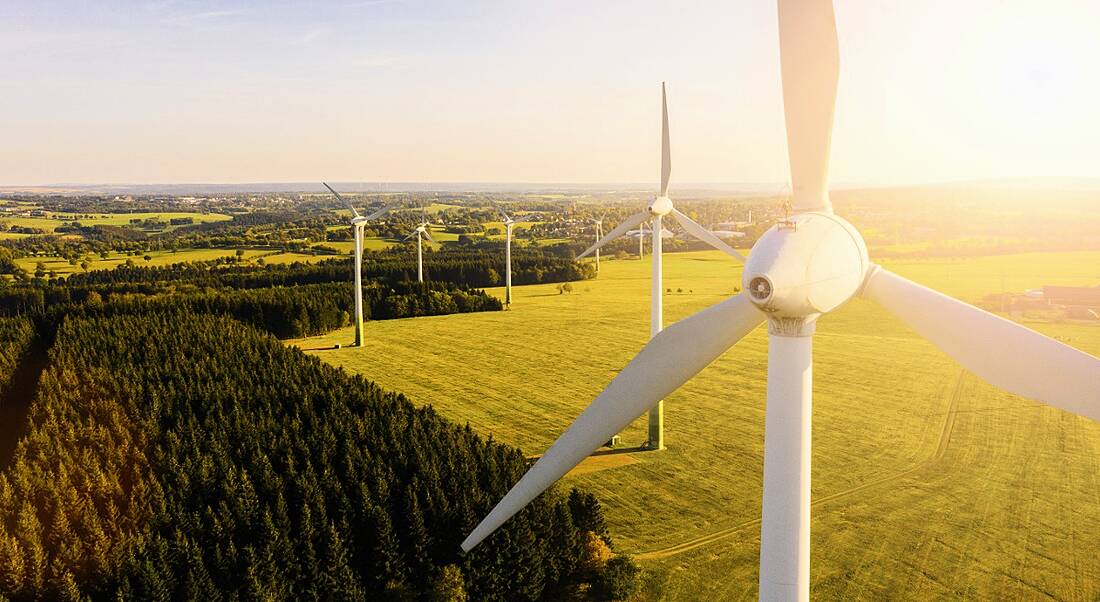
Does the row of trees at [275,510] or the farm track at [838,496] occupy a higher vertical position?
the row of trees at [275,510]

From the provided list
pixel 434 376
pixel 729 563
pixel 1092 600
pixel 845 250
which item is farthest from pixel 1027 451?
pixel 434 376

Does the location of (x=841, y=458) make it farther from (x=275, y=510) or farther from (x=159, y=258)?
(x=159, y=258)

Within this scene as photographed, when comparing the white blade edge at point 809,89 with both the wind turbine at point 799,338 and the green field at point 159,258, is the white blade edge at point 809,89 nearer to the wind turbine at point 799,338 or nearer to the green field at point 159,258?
the wind turbine at point 799,338

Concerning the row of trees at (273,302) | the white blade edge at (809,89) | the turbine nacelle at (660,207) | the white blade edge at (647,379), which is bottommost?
the row of trees at (273,302)

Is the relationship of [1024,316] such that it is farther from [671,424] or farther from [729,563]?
[729,563]

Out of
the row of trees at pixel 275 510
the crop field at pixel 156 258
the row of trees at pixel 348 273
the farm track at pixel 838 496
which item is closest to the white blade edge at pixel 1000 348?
the row of trees at pixel 275 510

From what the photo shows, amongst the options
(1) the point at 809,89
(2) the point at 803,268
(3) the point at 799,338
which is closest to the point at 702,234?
(1) the point at 809,89
